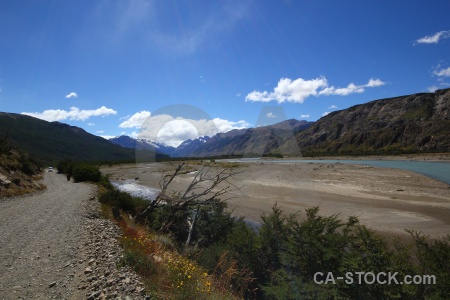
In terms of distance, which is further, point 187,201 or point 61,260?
point 187,201

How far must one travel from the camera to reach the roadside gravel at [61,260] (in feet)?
21.1

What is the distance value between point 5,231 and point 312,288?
490 inches

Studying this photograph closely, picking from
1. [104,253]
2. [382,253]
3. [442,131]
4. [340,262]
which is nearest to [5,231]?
[104,253]

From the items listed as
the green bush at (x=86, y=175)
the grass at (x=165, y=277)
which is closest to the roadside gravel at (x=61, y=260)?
the grass at (x=165, y=277)

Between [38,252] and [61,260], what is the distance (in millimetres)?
1194

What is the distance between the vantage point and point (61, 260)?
820cm

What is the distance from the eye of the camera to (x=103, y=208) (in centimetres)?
1775

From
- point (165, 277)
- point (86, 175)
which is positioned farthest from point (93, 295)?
point (86, 175)

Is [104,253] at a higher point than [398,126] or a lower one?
lower

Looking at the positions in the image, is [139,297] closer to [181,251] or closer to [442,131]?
[181,251]

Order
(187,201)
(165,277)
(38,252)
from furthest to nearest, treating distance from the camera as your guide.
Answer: (187,201) < (38,252) < (165,277)

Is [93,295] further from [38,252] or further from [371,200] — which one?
[371,200]

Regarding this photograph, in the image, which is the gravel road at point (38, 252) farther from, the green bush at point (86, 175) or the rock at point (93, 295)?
the green bush at point (86, 175)

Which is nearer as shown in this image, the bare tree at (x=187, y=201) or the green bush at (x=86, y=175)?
the bare tree at (x=187, y=201)
